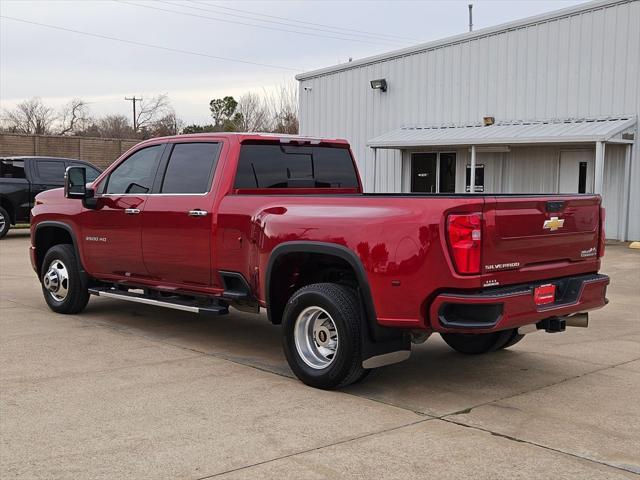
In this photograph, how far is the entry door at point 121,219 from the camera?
24.7 ft

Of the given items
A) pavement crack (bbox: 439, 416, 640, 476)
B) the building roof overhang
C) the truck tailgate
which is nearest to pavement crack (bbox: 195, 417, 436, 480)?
pavement crack (bbox: 439, 416, 640, 476)

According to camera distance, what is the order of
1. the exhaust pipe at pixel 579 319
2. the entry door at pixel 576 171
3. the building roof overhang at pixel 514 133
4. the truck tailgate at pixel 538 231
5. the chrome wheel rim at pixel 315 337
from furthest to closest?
the entry door at pixel 576 171 → the building roof overhang at pixel 514 133 → the exhaust pipe at pixel 579 319 → the chrome wheel rim at pixel 315 337 → the truck tailgate at pixel 538 231

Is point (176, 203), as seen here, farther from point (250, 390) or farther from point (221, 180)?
point (250, 390)

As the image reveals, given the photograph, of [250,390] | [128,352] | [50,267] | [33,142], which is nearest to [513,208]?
[250,390]

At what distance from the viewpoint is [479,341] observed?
6.75 m

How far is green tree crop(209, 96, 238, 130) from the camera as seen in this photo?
6588 centimetres

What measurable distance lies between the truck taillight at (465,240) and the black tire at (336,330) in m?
0.92

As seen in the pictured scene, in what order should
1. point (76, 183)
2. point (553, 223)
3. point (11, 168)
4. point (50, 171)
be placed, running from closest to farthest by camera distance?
point (553, 223) < point (76, 183) < point (11, 168) < point (50, 171)

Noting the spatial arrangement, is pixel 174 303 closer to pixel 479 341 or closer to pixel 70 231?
pixel 70 231

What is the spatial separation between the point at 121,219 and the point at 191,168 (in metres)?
1.07

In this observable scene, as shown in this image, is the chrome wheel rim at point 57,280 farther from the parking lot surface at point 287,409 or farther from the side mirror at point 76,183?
the side mirror at point 76,183

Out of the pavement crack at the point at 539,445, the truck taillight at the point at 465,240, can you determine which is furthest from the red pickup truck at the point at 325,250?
the pavement crack at the point at 539,445

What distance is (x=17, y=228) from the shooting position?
22.0 meters

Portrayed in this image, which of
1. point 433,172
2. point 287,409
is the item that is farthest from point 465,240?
point 433,172
